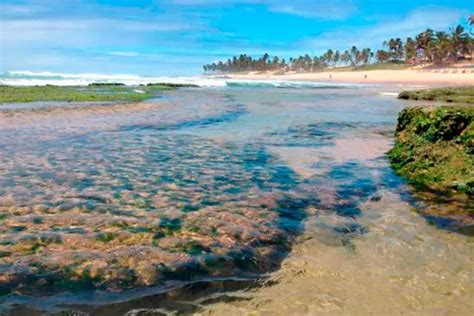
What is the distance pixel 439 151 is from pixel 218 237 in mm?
6038

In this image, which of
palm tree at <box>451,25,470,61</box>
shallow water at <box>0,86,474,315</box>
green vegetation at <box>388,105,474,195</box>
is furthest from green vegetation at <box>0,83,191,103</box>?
palm tree at <box>451,25,470,61</box>

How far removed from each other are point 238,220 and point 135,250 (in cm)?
165

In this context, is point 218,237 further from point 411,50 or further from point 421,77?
point 411,50

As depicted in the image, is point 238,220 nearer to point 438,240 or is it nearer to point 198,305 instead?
point 198,305

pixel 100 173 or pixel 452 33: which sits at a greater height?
pixel 452 33

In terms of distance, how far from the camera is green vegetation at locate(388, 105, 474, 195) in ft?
26.5

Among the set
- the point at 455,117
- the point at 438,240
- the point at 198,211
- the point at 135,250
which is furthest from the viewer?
the point at 455,117

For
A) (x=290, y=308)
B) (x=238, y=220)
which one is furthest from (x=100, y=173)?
(x=290, y=308)

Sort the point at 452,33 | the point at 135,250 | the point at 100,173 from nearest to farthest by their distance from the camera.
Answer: the point at 135,250 → the point at 100,173 → the point at 452,33

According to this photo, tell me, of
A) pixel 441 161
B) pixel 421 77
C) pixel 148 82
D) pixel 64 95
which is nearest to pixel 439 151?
pixel 441 161

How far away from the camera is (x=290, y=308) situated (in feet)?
13.1

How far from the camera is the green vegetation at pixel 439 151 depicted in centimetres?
807

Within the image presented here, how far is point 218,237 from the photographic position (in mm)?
5621

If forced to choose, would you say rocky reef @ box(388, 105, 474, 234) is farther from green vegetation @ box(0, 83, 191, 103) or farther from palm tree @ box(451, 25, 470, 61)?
palm tree @ box(451, 25, 470, 61)
